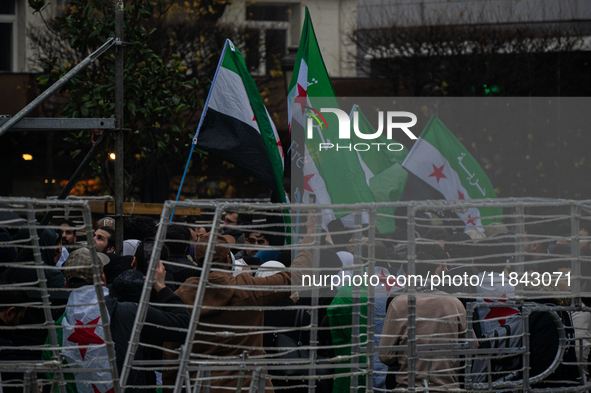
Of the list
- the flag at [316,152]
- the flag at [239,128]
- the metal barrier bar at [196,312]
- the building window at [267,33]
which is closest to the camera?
the metal barrier bar at [196,312]

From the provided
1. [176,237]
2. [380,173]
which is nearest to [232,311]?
[176,237]

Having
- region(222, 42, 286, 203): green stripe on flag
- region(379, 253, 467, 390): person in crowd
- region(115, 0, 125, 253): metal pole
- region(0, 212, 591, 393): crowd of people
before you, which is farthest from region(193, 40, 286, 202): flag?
region(379, 253, 467, 390): person in crowd

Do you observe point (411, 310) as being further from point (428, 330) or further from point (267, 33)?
point (267, 33)

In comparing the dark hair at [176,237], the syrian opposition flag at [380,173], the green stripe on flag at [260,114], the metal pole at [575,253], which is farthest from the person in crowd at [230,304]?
the syrian opposition flag at [380,173]

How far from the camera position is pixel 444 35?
1678 centimetres

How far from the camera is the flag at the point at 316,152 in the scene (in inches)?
285

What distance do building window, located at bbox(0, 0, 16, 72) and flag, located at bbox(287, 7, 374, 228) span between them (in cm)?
1116

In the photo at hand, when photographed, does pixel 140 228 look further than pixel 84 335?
Yes

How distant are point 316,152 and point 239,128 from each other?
1148 mm

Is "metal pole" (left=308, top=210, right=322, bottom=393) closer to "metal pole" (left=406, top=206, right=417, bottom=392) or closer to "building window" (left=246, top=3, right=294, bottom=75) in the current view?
"metal pole" (left=406, top=206, right=417, bottom=392)

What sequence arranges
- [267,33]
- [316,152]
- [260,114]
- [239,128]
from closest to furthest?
[239,128] < [260,114] < [316,152] < [267,33]

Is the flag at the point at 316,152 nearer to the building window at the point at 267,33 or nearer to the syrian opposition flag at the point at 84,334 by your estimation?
the syrian opposition flag at the point at 84,334

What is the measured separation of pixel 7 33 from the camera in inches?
656

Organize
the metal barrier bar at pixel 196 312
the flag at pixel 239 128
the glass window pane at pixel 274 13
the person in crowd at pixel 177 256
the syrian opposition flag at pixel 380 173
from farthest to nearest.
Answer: the glass window pane at pixel 274 13 < the syrian opposition flag at pixel 380 173 < the flag at pixel 239 128 < the person in crowd at pixel 177 256 < the metal barrier bar at pixel 196 312
